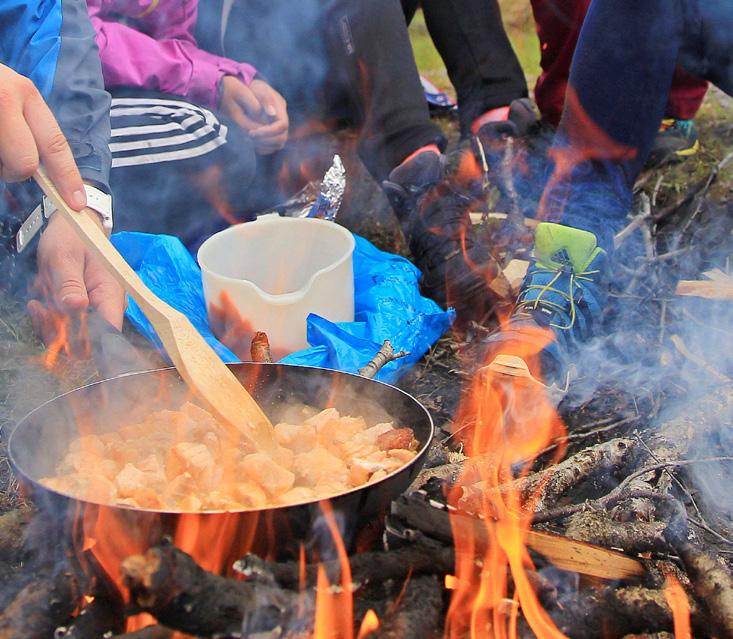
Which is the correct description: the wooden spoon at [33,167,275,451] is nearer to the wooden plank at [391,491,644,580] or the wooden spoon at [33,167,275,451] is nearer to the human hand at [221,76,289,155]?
the wooden plank at [391,491,644,580]

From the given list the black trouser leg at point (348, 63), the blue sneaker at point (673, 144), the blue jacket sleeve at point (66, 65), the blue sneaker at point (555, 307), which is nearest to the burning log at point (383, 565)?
the blue sneaker at point (555, 307)

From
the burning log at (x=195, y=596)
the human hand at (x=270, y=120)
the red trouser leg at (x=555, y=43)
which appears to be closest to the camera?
the burning log at (x=195, y=596)

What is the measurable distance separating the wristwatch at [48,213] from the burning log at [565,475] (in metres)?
1.30

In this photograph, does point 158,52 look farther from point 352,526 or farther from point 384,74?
point 352,526

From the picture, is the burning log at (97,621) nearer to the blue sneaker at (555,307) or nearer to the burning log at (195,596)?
the burning log at (195,596)

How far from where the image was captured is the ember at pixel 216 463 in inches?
59.8

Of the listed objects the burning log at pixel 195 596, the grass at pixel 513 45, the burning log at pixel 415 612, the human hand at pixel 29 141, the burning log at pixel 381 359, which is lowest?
the grass at pixel 513 45

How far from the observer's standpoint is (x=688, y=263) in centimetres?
319

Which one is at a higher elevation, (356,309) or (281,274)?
(281,274)

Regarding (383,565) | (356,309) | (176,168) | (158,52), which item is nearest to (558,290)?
(356,309)

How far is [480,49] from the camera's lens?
4.00 m

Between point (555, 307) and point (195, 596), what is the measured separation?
1.64 metres

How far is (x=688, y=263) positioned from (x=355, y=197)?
5.44 feet

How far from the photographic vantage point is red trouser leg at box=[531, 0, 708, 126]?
369 centimetres
